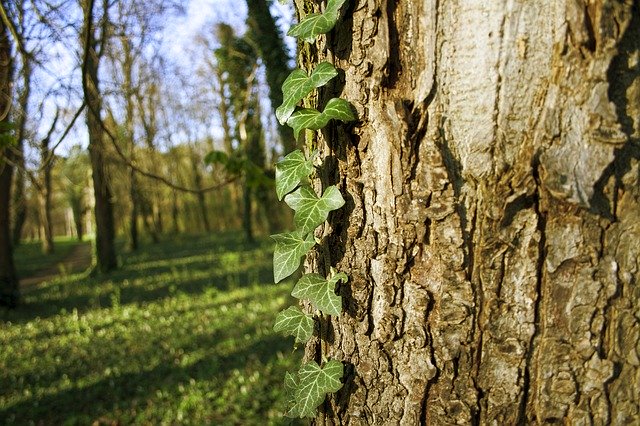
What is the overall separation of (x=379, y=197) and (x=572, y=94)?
43 cm

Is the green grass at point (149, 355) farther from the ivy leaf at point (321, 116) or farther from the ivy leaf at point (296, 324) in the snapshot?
the ivy leaf at point (321, 116)

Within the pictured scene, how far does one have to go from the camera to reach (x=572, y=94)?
811 millimetres

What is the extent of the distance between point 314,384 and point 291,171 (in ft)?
1.91

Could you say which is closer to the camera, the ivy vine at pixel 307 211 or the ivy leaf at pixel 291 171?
the ivy vine at pixel 307 211

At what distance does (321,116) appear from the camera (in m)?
1.05

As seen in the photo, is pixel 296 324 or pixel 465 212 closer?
pixel 465 212

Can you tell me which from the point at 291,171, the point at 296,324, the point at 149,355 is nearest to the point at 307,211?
the point at 291,171

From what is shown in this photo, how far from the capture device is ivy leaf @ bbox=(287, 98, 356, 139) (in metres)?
1.01

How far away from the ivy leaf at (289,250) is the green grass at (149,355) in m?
3.18

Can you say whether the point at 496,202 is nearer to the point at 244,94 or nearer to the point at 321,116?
the point at 321,116

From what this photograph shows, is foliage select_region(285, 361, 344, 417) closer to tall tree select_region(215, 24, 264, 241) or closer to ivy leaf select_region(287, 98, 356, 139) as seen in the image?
ivy leaf select_region(287, 98, 356, 139)

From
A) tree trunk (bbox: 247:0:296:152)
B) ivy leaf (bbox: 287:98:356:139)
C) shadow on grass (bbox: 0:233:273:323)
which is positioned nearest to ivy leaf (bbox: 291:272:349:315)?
ivy leaf (bbox: 287:98:356:139)

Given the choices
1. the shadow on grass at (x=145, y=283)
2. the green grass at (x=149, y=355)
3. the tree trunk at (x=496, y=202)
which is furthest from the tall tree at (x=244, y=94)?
the shadow on grass at (x=145, y=283)

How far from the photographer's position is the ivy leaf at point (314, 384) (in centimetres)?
114
